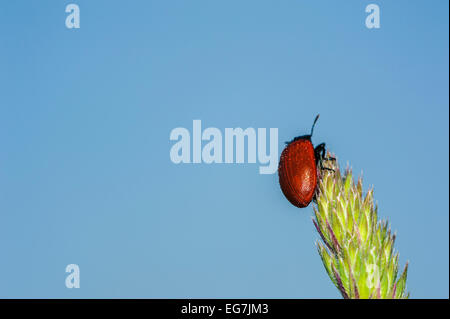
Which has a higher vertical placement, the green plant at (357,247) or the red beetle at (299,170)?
the red beetle at (299,170)

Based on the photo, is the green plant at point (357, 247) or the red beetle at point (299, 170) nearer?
the green plant at point (357, 247)

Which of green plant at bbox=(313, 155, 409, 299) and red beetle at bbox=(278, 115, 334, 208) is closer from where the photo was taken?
green plant at bbox=(313, 155, 409, 299)

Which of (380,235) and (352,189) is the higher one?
(352,189)
